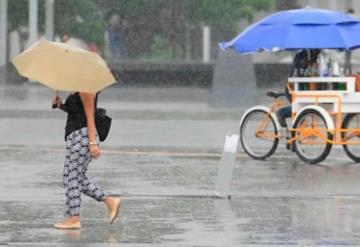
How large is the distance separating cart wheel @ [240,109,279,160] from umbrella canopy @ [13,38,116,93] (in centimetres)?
567

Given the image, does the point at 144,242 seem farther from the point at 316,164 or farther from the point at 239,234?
the point at 316,164

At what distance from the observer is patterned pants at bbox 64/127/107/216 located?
9219 millimetres

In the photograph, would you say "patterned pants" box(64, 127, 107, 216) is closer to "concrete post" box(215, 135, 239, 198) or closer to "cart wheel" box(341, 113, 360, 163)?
"concrete post" box(215, 135, 239, 198)

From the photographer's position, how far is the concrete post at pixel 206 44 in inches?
1016

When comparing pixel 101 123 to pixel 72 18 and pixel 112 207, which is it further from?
pixel 72 18

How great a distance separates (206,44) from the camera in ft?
85.0

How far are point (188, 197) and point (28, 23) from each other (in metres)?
15.4

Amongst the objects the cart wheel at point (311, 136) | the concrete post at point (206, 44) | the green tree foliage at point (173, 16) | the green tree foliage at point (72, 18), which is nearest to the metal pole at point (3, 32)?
the green tree foliage at point (72, 18)

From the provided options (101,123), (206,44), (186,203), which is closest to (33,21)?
(206,44)

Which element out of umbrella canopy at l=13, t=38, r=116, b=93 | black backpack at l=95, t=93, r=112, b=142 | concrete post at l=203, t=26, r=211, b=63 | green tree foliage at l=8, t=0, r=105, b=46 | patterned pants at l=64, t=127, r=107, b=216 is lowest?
concrete post at l=203, t=26, r=211, b=63

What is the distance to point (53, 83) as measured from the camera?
29.1 feet

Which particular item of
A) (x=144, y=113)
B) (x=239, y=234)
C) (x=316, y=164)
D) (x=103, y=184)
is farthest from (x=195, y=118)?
(x=239, y=234)

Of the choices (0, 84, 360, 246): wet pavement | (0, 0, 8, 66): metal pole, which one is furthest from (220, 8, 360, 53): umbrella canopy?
(0, 0, 8, 66): metal pole

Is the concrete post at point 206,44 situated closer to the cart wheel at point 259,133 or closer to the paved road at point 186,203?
the cart wheel at point 259,133
